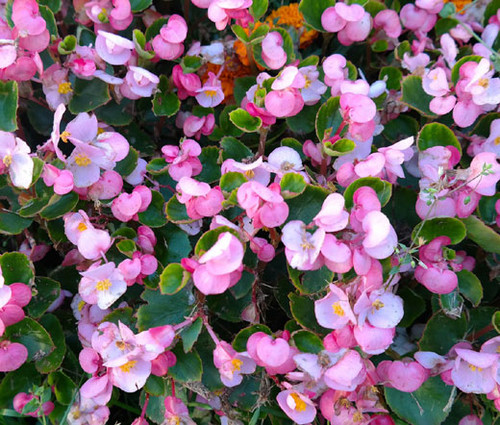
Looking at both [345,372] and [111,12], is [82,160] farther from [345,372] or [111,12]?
[345,372]

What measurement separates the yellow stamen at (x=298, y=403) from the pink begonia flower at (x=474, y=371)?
0.24 meters

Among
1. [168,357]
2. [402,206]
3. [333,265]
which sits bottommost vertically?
[168,357]

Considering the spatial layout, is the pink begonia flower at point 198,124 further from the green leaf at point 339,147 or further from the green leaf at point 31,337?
the green leaf at point 31,337

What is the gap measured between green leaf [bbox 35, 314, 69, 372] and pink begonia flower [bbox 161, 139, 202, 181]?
364 mm

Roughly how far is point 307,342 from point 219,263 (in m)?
0.25

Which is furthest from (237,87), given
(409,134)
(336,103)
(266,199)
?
(266,199)

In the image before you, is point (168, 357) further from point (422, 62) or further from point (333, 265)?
point (422, 62)

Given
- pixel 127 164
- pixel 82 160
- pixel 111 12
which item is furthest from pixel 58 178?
pixel 111 12

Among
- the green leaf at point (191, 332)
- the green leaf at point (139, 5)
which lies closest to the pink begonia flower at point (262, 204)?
the green leaf at point (191, 332)

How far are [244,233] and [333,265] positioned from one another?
13 centimetres

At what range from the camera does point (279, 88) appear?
843 mm

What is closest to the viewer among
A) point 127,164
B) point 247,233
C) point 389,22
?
point 247,233

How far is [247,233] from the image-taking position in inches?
31.3

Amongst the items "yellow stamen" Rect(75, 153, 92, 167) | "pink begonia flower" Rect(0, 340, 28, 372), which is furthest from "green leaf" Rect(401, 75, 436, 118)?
"pink begonia flower" Rect(0, 340, 28, 372)
